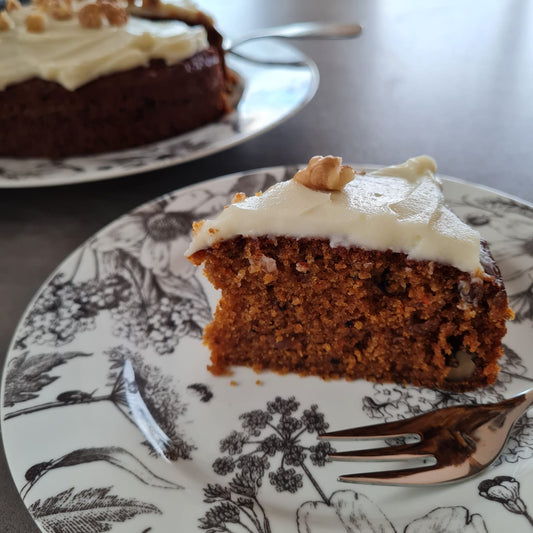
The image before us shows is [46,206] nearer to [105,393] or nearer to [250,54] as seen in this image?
[105,393]

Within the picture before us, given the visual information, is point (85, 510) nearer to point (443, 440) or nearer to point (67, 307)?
point (67, 307)

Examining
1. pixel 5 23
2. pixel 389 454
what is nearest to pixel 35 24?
pixel 5 23

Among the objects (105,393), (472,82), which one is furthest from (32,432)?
(472,82)

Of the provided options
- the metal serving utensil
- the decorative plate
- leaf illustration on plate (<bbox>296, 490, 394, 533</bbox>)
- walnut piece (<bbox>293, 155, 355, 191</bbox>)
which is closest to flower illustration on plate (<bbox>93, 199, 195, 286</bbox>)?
the decorative plate

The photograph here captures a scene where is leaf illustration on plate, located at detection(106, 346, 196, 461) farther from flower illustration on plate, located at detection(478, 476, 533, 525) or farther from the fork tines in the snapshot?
flower illustration on plate, located at detection(478, 476, 533, 525)

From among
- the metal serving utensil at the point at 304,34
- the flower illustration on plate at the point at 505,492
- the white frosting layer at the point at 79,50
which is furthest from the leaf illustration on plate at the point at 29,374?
the metal serving utensil at the point at 304,34
